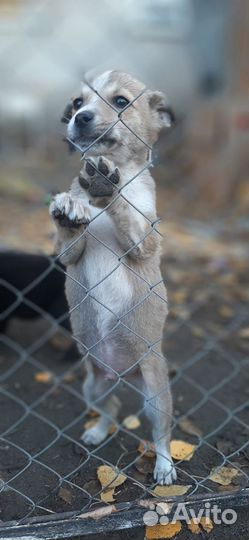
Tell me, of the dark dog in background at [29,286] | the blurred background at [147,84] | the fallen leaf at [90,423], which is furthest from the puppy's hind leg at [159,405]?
the blurred background at [147,84]

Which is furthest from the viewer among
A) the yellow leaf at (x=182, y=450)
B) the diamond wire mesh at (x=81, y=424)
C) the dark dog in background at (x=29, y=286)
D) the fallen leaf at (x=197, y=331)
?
the fallen leaf at (x=197, y=331)

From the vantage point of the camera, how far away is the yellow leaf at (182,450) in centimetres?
300

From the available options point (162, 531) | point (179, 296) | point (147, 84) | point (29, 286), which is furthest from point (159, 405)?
point (147, 84)

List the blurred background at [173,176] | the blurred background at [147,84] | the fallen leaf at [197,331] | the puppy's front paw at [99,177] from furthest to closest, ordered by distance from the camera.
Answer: the blurred background at [147,84] → the fallen leaf at [197,331] → the blurred background at [173,176] → the puppy's front paw at [99,177]

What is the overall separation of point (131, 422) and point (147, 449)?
28 centimetres

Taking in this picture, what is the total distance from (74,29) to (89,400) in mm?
9318

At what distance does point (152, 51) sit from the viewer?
1040cm

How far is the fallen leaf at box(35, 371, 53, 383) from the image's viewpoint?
147 inches

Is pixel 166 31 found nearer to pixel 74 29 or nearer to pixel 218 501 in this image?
pixel 74 29

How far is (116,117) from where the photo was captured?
2.58 metres

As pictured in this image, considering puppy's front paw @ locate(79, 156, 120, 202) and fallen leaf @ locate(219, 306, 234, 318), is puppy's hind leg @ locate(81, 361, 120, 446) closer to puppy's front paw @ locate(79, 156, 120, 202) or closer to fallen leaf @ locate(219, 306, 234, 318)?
puppy's front paw @ locate(79, 156, 120, 202)

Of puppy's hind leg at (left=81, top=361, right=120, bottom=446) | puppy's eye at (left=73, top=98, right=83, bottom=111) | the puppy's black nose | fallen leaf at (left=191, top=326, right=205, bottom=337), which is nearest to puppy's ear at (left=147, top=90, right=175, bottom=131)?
puppy's eye at (left=73, top=98, right=83, bottom=111)

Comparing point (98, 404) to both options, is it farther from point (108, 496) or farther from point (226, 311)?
point (226, 311)

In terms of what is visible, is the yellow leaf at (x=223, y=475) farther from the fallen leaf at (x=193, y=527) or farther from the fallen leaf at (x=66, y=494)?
the fallen leaf at (x=66, y=494)
